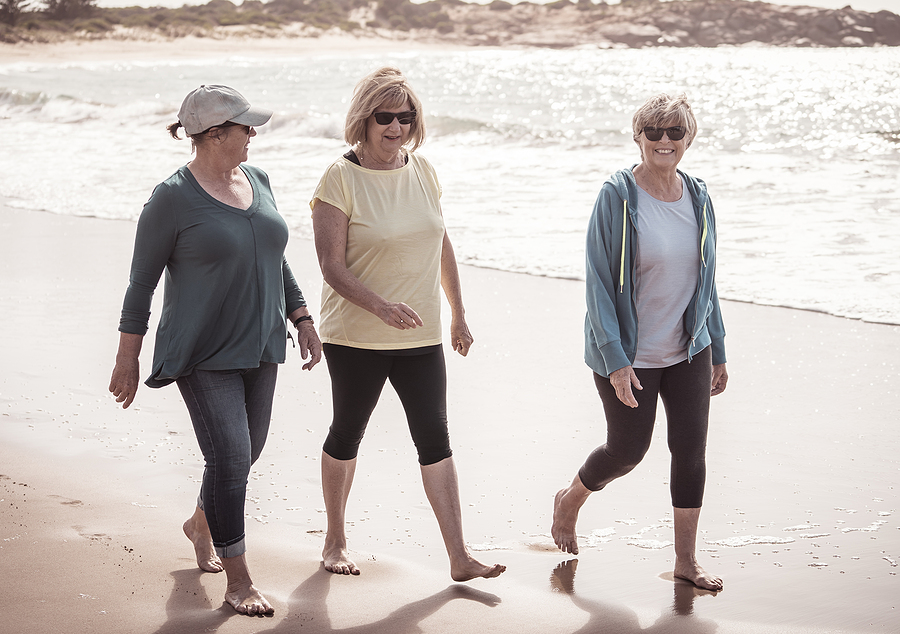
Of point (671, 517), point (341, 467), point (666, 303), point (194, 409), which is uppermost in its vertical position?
point (666, 303)

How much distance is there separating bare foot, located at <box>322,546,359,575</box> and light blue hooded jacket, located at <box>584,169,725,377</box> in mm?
1096

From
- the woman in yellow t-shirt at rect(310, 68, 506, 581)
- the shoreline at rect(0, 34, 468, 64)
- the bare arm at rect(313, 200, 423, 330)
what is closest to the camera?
the bare arm at rect(313, 200, 423, 330)

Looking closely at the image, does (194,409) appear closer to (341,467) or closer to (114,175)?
(341,467)

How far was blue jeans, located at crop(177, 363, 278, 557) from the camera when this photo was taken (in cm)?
288

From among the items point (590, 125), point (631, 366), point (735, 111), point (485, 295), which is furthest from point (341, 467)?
point (735, 111)

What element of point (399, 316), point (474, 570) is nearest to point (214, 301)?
point (399, 316)

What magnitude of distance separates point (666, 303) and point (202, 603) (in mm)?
1822

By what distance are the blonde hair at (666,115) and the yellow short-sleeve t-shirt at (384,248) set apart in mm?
791

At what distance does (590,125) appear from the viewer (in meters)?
24.1

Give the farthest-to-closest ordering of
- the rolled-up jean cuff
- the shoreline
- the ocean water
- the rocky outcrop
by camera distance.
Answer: the rocky outcrop < the shoreline < the ocean water < the rolled-up jean cuff

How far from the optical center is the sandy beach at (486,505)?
298 centimetres

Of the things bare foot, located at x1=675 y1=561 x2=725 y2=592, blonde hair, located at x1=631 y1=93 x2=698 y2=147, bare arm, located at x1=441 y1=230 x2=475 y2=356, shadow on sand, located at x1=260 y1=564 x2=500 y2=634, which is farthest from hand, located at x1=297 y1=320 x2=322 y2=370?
bare foot, located at x1=675 y1=561 x2=725 y2=592

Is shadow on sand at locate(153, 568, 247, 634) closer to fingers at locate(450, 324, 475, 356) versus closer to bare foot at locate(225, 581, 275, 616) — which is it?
bare foot at locate(225, 581, 275, 616)

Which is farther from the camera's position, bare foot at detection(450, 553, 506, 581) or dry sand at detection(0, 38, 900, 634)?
bare foot at detection(450, 553, 506, 581)
